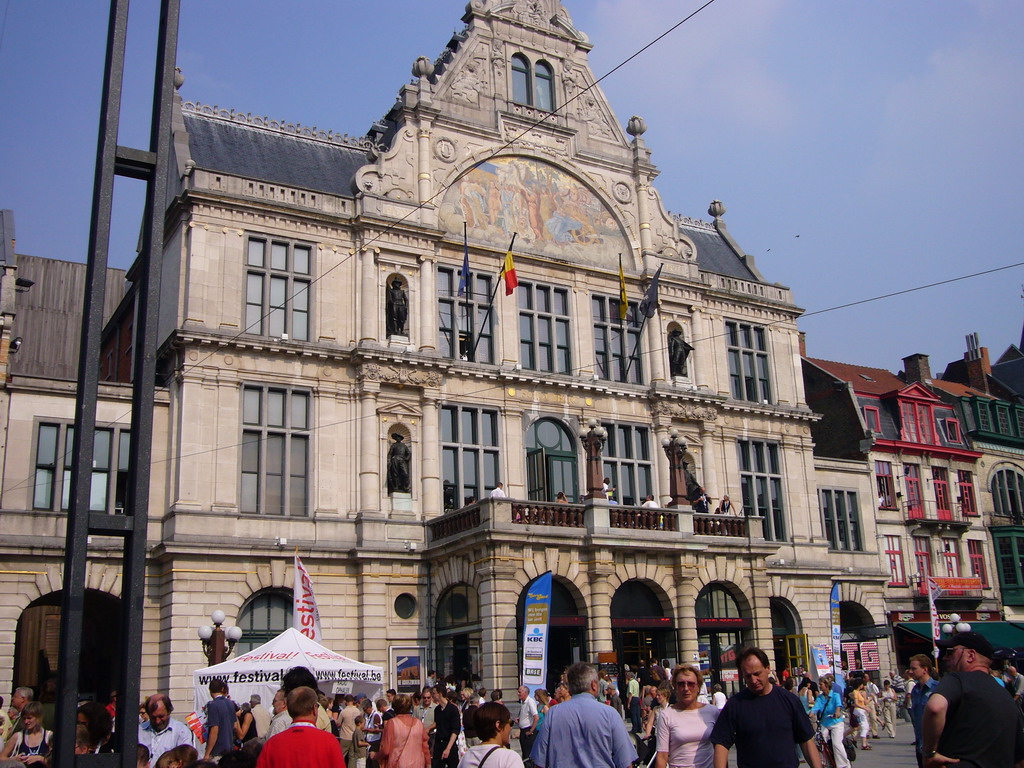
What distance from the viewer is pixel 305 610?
2352 centimetres

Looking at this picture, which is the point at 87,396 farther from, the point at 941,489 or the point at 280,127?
the point at 941,489

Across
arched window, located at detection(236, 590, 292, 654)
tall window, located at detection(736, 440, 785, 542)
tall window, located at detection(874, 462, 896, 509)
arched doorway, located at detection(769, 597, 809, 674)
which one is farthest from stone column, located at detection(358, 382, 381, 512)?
tall window, located at detection(874, 462, 896, 509)

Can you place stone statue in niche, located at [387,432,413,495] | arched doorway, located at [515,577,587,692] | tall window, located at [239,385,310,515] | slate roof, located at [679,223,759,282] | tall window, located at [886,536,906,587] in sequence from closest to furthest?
arched doorway, located at [515,577,587,692] < tall window, located at [239,385,310,515] < stone statue in niche, located at [387,432,413,495] < slate roof, located at [679,223,759,282] < tall window, located at [886,536,906,587]

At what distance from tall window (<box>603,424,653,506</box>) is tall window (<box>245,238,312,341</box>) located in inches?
417

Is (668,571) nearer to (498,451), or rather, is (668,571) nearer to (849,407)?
(498,451)

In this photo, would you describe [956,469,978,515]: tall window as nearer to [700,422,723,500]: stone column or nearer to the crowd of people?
[700,422,723,500]: stone column

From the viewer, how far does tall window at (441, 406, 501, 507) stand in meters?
32.0

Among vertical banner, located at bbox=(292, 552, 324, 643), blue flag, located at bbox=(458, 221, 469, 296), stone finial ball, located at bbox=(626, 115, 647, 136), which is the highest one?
stone finial ball, located at bbox=(626, 115, 647, 136)

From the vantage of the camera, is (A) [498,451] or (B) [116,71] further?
(A) [498,451]

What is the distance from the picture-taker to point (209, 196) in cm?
2975

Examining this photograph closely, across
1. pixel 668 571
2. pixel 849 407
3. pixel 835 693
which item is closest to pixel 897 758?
pixel 835 693

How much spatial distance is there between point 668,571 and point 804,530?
1042 cm

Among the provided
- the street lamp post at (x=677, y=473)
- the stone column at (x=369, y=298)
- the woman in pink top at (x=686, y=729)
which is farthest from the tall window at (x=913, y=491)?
the woman in pink top at (x=686, y=729)

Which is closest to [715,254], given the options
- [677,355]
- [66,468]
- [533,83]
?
[677,355]
